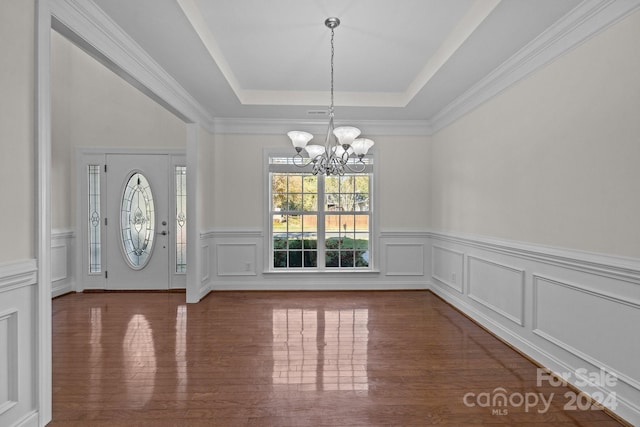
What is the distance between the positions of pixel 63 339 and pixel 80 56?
418 cm

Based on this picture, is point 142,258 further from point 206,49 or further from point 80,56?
point 206,49

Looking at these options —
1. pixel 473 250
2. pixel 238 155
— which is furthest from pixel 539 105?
pixel 238 155

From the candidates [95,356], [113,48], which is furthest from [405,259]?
[113,48]

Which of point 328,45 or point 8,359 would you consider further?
point 328,45

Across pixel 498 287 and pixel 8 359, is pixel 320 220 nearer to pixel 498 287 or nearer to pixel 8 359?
pixel 498 287

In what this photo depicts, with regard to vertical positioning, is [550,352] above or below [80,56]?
below

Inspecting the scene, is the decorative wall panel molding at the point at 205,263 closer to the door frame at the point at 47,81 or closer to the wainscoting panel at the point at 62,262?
the wainscoting panel at the point at 62,262

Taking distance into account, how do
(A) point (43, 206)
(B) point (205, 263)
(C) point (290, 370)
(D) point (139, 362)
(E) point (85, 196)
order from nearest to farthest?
1. (A) point (43, 206)
2. (C) point (290, 370)
3. (D) point (139, 362)
4. (B) point (205, 263)
5. (E) point (85, 196)

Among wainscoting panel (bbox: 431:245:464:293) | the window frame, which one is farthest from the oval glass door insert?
wainscoting panel (bbox: 431:245:464:293)

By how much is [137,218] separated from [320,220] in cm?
276

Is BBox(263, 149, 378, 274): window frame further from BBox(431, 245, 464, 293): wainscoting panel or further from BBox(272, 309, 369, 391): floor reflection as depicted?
BBox(272, 309, 369, 391): floor reflection

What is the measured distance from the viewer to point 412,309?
4.35 meters

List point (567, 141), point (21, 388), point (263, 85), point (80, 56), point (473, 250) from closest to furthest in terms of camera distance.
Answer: point (21, 388)
point (567, 141)
point (473, 250)
point (263, 85)
point (80, 56)

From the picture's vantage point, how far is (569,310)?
2.53m
